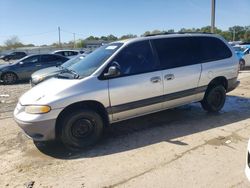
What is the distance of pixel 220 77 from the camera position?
21.1 ft

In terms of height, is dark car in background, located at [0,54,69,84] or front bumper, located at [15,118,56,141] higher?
dark car in background, located at [0,54,69,84]

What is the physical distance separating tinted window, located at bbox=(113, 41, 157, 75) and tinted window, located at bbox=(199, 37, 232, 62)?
4.85ft

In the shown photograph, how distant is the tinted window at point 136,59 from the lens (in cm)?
504

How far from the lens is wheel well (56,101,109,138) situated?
4.53 m

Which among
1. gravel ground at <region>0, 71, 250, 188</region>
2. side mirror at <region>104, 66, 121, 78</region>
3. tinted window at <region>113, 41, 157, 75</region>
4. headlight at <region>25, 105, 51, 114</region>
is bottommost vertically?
gravel ground at <region>0, 71, 250, 188</region>

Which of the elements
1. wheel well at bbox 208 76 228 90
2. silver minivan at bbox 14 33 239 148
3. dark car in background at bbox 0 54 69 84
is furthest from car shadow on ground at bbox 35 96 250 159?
dark car in background at bbox 0 54 69 84

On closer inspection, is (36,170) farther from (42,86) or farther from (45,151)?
(42,86)

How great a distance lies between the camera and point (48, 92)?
4.51 meters

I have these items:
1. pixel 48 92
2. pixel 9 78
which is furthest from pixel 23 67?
pixel 48 92

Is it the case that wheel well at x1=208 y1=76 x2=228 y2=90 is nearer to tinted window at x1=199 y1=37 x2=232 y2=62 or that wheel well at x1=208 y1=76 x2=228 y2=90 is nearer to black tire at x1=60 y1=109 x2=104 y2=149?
tinted window at x1=199 y1=37 x2=232 y2=62

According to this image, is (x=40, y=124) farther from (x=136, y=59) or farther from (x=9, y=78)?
(x=9, y=78)

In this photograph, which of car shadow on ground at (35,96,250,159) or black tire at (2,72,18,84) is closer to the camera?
car shadow on ground at (35,96,250,159)

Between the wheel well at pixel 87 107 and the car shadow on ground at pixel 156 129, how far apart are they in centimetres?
41

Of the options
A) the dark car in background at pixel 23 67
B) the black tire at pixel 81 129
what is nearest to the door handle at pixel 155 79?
the black tire at pixel 81 129
